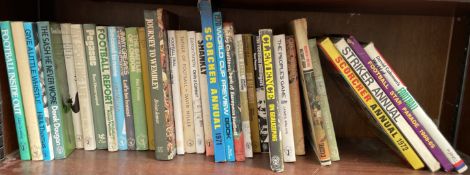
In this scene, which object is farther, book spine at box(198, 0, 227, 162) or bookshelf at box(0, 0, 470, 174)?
bookshelf at box(0, 0, 470, 174)

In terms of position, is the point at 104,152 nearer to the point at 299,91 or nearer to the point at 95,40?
the point at 95,40

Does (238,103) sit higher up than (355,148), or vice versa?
(238,103)

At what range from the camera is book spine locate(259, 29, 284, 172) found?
65cm

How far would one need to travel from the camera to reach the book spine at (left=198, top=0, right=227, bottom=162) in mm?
666

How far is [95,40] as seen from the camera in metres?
0.74

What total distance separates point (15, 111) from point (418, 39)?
36.6 inches

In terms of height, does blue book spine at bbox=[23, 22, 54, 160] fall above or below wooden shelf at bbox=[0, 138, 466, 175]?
above

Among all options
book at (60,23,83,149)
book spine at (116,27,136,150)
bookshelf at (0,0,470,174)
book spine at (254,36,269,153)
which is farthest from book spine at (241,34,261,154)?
book at (60,23,83,149)

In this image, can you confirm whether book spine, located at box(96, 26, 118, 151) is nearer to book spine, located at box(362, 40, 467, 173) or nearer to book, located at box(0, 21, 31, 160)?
book, located at box(0, 21, 31, 160)

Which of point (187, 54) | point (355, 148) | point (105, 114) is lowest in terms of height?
point (355, 148)

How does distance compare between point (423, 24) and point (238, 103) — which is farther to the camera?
point (423, 24)

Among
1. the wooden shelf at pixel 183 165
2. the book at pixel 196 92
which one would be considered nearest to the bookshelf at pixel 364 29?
the wooden shelf at pixel 183 165

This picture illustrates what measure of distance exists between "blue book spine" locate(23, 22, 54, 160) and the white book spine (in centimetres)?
7

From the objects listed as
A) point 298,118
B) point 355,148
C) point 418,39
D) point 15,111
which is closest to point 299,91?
point 298,118
